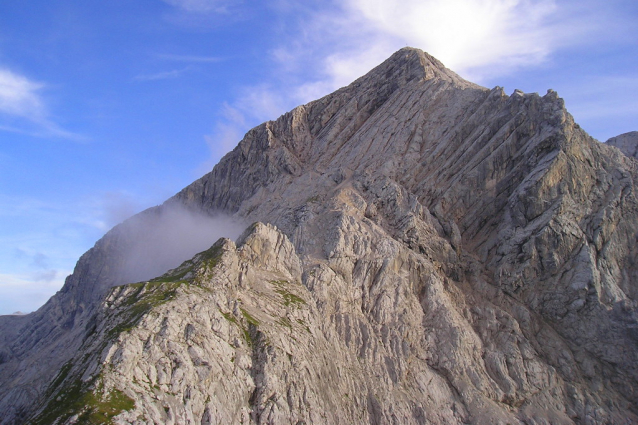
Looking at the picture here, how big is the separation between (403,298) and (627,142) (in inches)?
2345

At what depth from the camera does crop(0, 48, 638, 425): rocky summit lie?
4159 cm

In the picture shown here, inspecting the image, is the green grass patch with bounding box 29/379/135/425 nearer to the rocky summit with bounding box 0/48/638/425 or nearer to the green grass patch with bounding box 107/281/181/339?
the rocky summit with bounding box 0/48/638/425

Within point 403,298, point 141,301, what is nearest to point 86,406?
point 141,301

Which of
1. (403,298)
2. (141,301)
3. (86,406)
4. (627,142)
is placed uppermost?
(627,142)

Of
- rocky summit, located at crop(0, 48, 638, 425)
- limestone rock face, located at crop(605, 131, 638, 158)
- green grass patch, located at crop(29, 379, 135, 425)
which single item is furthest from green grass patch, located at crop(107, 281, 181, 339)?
limestone rock face, located at crop(605, 131, 638, 158)

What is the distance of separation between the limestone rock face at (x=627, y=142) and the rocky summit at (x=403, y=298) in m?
20.0

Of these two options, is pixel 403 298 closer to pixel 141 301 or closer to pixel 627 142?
pixel 141 301

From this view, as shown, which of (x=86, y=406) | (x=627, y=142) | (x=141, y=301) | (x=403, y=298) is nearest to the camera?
(x=86, y=406)

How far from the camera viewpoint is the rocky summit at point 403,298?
4159cm

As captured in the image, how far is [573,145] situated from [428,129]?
22311 millimetres

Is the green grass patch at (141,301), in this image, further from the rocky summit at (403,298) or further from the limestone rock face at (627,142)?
the limestone rock face at (627,142)

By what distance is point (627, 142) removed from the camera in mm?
92938

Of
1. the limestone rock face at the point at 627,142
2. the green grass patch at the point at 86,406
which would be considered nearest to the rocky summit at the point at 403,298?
the green grass patch at the point at 86,406

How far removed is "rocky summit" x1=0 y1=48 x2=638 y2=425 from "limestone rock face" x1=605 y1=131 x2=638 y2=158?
65.7 feet
